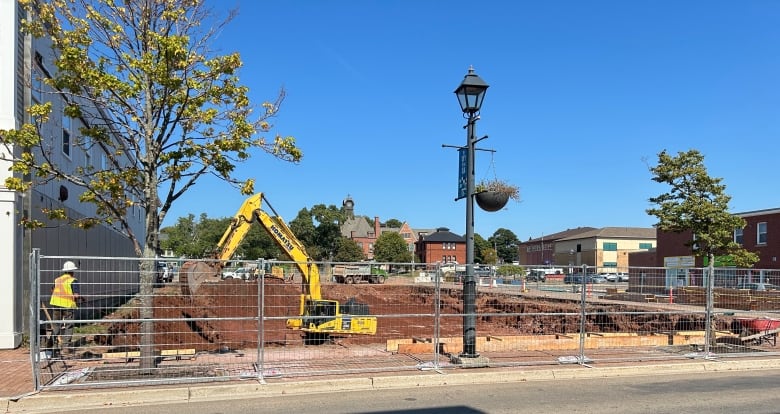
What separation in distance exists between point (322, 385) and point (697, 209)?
1980 centimetres

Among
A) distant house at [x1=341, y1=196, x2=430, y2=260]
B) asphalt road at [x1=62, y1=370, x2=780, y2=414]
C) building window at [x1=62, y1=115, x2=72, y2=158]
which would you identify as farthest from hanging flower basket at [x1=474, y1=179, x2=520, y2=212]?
distant house at [x1=341, y1=196, x2=430, y2=260]

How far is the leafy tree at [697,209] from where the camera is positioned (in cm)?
2369

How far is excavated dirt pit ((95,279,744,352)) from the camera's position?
12320mm

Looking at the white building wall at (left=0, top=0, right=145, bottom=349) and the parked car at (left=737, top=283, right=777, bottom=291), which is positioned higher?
the white building wall at (left=0, top=0, right=145, bottom=349)

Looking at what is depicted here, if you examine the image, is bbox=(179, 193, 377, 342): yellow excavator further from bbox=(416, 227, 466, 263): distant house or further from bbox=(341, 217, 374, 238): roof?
bbox=(341, 217, 374, 238): roof

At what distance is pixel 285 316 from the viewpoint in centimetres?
1214

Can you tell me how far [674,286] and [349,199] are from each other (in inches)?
3476

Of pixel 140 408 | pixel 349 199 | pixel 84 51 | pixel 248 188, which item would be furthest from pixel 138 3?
pixel 349 199

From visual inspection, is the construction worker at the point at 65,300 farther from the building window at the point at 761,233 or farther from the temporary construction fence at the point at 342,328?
the building window at the point at 761,233

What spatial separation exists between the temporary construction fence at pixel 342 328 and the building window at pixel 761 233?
27387mm

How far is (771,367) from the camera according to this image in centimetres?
1192

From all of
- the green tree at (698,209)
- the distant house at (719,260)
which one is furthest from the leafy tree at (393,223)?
the green tree at (698,209)

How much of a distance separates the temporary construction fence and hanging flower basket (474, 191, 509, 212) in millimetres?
1429

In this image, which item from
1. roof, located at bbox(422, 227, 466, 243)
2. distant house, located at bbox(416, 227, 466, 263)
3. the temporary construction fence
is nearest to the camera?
the temporary construction fence
